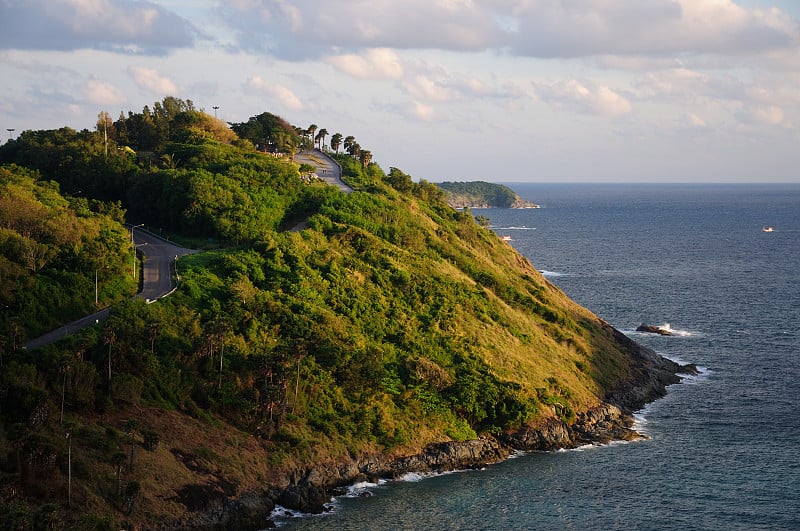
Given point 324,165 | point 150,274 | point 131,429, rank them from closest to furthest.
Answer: point 131,429 → point 150,274 → point 324,165

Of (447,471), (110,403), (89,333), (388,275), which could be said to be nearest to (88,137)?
(388,275)

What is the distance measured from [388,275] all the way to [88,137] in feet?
202

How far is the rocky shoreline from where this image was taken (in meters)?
59.4

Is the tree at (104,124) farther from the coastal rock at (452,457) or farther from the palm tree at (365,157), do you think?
the coastal rock at (452,457)

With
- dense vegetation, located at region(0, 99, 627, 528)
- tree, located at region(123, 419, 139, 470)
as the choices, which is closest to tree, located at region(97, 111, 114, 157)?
dense vegetation, located at region(0, 99, 627, 528)

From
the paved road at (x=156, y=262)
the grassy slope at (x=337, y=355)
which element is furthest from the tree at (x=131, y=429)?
the paved road at (x=156, y=262)

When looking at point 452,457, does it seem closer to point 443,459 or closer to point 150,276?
point 443,459

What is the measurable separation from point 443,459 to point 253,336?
19.8 metres

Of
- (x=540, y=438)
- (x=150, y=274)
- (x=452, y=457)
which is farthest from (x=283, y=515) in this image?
(x=150, y=274)

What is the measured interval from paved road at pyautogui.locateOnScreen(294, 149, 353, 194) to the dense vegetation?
379 inches

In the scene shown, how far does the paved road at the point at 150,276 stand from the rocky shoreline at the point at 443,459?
70.0 ft

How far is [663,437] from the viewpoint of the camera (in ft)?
255

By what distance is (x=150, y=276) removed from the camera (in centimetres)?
8525

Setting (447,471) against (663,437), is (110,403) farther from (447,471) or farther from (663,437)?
(663,437)
